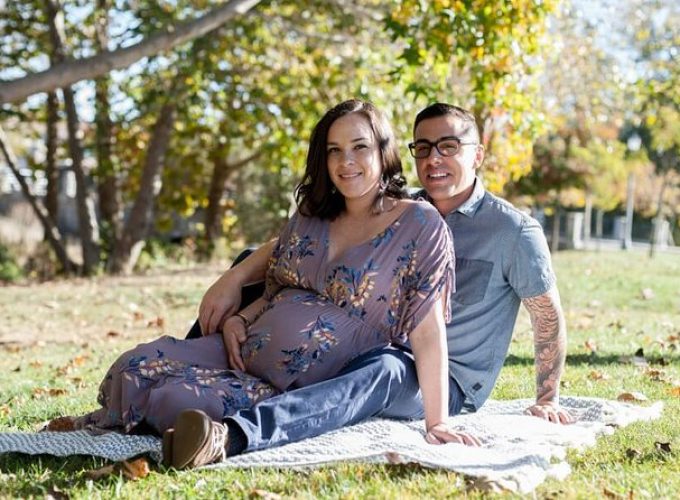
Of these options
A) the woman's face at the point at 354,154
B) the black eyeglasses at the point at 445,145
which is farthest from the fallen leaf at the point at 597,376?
the woman's face at the point at 354,154

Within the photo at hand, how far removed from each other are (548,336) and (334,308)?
1.03 metres

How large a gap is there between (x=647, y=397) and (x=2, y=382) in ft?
13.6

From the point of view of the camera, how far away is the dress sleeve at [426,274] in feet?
12.9

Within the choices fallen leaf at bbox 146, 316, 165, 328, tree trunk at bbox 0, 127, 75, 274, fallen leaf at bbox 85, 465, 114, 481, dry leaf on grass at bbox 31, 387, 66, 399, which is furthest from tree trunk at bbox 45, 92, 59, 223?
fallen leaf at bbox 85, 465, 114, 481

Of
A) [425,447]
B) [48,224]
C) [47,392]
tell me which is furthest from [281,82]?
[425,447]

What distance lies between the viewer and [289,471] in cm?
348

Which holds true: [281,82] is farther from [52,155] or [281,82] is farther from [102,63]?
[102,63]

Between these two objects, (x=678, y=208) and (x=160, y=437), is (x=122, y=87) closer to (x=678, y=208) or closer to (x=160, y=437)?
(x=160, y=437)

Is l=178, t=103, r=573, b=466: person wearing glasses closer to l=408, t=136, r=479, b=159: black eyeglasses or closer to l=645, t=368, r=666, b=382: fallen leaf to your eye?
l=408, t=136, r=479, b=159: black eyeglasses

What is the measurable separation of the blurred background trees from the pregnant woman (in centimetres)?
449

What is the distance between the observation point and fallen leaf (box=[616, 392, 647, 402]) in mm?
5211

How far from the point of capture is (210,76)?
1550 centimetres

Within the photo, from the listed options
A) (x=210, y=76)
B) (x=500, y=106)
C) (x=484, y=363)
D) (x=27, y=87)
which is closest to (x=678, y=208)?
(x=210, y=76)

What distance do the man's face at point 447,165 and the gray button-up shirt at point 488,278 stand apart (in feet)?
0.22
